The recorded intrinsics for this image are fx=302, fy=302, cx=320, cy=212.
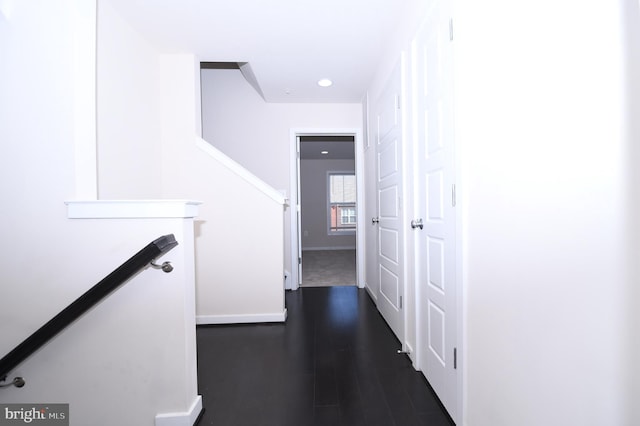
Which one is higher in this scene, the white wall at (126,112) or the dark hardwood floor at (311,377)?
the white wall at (126,112)

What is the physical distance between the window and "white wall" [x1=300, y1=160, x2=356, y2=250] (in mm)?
161

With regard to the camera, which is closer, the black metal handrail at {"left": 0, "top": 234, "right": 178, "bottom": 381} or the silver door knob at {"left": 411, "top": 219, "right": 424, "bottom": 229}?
the black metal handrail at {"left": 0, "top": 234, "right": 178, "bottom": 381}

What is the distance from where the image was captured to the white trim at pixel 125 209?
1379 mm

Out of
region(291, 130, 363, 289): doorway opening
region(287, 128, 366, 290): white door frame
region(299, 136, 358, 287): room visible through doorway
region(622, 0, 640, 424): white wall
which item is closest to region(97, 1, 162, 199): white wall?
region(287, 128, 366, 290): white door frame

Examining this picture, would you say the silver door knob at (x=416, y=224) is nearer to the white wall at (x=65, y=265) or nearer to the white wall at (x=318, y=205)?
the white wall at (x=65, y=265)

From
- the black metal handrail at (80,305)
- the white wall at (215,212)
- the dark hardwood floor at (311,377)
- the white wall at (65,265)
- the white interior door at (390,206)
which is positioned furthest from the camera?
the white wall at (215,212)

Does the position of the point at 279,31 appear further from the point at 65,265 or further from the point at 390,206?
the point at 65,265

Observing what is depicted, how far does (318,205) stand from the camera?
8.12 meters

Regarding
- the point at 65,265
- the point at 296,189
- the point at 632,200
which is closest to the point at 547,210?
the point at 632,200

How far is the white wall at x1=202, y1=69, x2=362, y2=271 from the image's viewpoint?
3916 millimetres

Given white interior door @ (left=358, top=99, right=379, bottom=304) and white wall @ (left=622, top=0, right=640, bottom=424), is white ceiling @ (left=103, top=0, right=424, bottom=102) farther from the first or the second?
white wall @ (left=622, top=0, right=640, bottom=424)

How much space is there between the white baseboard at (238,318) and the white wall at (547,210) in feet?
6.18

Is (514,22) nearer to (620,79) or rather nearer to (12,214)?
(620,79)

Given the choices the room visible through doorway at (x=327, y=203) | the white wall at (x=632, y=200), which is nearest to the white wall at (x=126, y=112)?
the white wall at (x=632, y=200)
